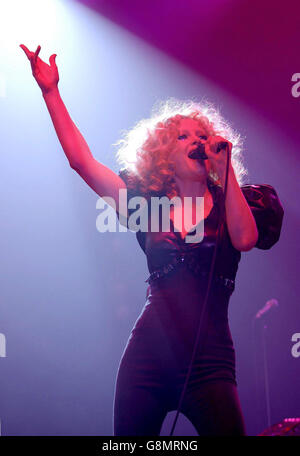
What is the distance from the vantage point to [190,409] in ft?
3.84

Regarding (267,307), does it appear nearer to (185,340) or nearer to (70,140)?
(185,340)

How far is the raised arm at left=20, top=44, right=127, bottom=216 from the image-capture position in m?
1.41

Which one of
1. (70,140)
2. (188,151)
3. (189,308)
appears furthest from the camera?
(188,151)

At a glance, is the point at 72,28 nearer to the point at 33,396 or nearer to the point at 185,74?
the point at 185,74

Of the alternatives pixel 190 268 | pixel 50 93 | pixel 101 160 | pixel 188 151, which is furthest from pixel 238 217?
pixel 101 160

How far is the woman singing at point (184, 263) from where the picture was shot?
1167 millimetres

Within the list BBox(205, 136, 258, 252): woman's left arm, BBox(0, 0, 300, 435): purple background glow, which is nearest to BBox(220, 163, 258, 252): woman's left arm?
BBox(205, 136, 258, 252): woman's left arm

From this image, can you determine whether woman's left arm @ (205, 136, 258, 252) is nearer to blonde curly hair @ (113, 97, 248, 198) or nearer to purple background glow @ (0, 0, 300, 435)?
blonde curly hair @ (113, 97, 248, 198)

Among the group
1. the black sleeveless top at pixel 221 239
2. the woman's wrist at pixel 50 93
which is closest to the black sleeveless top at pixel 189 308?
the black sleeveless top at pixel 221 239

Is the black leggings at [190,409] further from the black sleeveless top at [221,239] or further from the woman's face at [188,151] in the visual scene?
the woman's face at [188,151]

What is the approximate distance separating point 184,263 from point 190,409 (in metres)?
0.38
